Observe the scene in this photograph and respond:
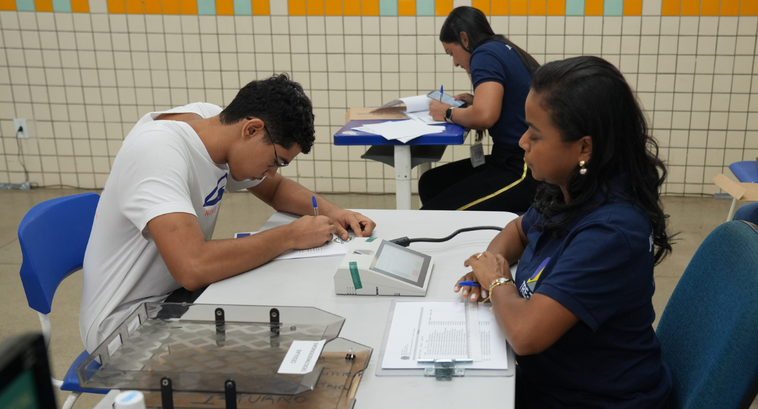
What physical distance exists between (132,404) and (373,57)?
3.68 metres

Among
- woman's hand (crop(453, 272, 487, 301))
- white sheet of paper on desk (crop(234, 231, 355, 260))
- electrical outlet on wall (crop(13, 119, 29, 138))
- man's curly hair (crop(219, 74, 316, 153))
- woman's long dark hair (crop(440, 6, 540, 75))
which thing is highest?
woman's long dark hair (crop(440, 6, 540, 75))

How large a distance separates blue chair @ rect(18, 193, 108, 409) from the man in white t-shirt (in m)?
0.09

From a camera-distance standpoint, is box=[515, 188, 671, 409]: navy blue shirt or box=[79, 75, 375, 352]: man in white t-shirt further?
box=[79, 75, 375, 352]: man in white t-shirt

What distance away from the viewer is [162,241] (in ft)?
4.65

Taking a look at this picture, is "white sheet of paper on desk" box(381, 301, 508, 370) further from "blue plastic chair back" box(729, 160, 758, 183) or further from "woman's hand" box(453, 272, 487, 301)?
"blue plastic chair back" box(729, 160, 758, 183)

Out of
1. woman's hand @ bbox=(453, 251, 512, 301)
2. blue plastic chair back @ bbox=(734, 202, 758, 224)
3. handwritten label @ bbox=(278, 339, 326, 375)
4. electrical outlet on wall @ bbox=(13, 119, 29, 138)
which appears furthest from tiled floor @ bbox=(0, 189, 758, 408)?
handwritten label @ bbox=(278, 339, 326, 375)

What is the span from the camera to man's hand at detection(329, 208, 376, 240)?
5.75 feet

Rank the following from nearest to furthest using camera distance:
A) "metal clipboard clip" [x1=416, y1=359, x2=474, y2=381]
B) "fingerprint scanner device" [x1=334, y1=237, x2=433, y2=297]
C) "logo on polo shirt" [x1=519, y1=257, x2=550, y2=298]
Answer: "metal clipboard clip" [x1=416, y1=359, x2=474, y2=381] → "logo on polo shirt" [x1=519, y1=257, x2=550, y2=298] → "fingerprint scanner device" [x1=334, y1=237, x2=433, y2=297]

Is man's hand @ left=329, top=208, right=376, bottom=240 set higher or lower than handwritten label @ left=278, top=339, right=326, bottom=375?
lower

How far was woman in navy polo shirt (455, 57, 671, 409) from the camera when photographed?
1084 millimetres

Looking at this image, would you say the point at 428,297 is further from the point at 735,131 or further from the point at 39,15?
the point at 39,15

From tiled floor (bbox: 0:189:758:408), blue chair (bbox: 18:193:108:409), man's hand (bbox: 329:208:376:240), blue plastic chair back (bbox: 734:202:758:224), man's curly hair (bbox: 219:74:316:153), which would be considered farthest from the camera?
tiled floor (bbox: 0:189:758:408)

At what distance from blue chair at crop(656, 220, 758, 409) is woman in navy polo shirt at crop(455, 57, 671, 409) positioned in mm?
71

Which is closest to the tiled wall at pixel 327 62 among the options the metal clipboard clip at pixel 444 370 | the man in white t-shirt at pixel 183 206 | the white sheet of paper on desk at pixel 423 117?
the white sheet of paper on desk at pixel 423 117
